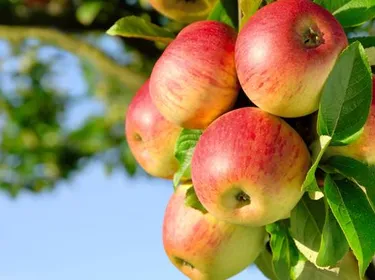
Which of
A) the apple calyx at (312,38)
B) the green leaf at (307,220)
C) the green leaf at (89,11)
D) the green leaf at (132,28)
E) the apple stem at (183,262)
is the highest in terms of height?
the apple calyx at (312,38)

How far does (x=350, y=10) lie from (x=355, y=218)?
0.79 feet

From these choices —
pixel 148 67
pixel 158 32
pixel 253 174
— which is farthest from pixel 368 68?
pixel 148 67

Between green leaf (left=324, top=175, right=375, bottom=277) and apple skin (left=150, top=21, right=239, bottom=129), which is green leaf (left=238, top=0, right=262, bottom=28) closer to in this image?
apple skin (left=150, top=21, right=239, bottom=129)

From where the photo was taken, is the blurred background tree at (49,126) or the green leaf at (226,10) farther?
the blurred background tree at (49,126)

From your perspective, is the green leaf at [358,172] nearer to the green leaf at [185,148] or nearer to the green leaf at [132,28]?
the green leaf at [185,148]

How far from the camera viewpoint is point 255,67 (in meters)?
0.85

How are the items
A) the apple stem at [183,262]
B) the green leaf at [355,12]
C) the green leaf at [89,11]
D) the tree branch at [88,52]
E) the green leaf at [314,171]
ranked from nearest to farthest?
the green leaf at [314,171] < the green leaf at [355,12] < the apple stem at [183,262] < the green leaf at [89,11] < the tree branch at [88,52]

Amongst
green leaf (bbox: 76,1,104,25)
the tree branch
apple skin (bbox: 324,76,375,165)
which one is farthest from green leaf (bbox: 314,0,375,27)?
the tree branch

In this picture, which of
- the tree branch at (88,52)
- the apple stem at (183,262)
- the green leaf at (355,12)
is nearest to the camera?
the green leaf at (355,12)

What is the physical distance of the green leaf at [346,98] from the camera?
813mm

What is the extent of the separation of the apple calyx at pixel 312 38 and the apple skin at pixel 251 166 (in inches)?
3.4

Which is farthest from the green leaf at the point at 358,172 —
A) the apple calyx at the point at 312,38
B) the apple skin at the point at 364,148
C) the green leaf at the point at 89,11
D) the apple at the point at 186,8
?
the green leaf at the point at 89,11

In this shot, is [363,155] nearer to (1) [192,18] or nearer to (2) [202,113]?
(2) [202,113]

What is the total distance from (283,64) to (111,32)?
0.85 ft
